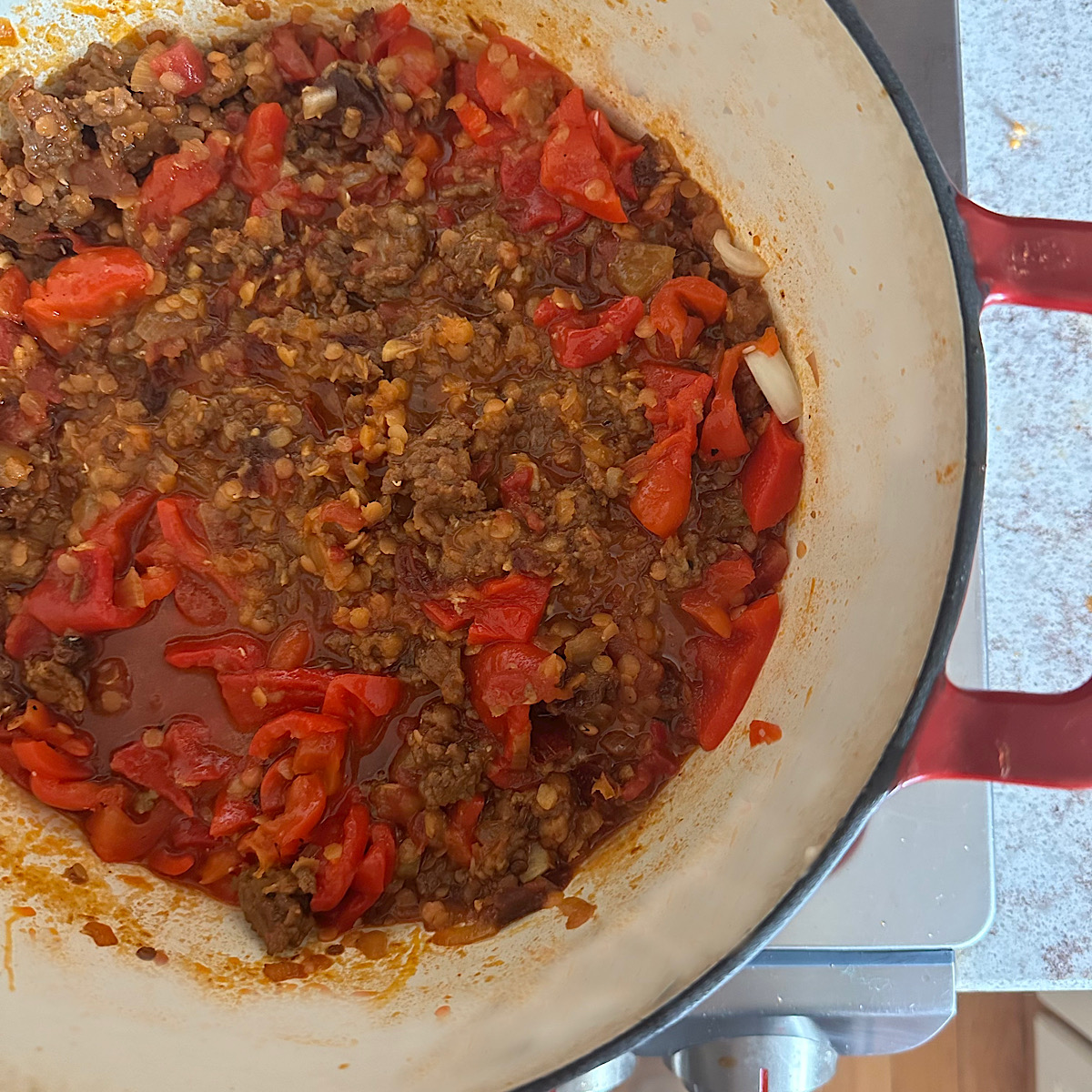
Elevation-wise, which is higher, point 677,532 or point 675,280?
point 675,280

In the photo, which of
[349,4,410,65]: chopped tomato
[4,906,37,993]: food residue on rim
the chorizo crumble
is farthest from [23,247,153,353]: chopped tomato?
[4,906,37,993]: food residue on rim

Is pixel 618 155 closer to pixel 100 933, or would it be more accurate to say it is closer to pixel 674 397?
pixel 674 397

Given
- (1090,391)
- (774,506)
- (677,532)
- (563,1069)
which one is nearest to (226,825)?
(563,1069)

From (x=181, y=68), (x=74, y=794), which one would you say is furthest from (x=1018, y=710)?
(x=181, y=68)

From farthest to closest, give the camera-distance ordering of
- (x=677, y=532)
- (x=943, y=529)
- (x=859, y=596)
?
(x=677, y=532) < (x=859, y=596) < (x=943, y=529)

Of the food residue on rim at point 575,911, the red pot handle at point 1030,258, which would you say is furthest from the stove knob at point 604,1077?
the red pot handle at point 1030,258

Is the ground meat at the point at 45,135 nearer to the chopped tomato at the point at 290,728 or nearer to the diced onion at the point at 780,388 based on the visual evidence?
the chopped tomato at the point at 290,728

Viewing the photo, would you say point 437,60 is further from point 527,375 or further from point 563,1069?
point 563,1069
